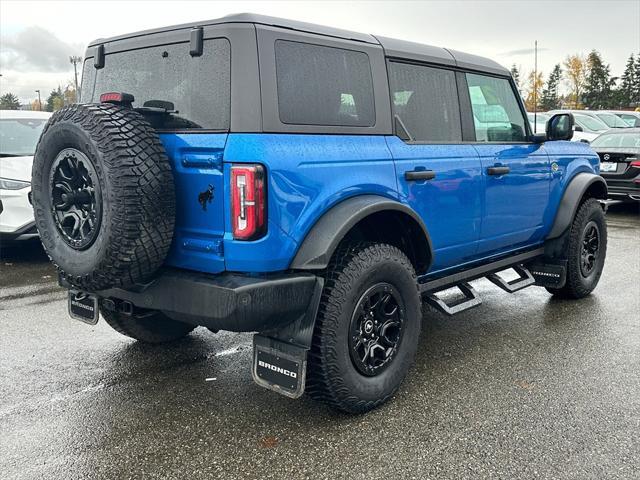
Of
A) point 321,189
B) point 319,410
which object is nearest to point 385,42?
point 321,189

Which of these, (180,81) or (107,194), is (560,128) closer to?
(180,81)

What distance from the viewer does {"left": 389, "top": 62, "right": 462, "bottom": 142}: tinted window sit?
359 centimetres

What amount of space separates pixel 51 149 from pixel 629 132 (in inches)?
419

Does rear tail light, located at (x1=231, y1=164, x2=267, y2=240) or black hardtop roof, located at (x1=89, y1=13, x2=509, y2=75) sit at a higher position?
black hardtop roof, located at (x1=89, y1=13, x2=509, y2=75)

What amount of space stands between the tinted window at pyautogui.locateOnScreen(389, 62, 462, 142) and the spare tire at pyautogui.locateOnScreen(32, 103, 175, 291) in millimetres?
1542

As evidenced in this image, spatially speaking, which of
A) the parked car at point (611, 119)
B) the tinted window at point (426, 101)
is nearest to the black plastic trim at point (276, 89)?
the tinted window at point (426, 101)

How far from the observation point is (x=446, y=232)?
3.78 meters

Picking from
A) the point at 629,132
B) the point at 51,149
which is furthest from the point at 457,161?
the point at 629,132

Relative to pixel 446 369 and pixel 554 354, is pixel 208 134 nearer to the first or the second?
pixel 446 369

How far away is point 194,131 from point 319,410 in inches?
65.4

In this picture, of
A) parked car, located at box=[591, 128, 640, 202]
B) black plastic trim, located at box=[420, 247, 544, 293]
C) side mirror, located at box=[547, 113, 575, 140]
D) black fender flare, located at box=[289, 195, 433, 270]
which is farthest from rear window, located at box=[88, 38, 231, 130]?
parked car, located at box=[591, 128, 640, 202]

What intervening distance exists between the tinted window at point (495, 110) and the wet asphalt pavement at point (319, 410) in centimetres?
152

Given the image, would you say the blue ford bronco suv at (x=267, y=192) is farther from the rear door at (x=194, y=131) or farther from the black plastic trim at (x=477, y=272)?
the black plastic trim at (x=477, y=272)

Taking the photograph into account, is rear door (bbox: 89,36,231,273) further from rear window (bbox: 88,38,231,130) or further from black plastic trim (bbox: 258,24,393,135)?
black plastic trim (bbox: 258,24,393,135)
